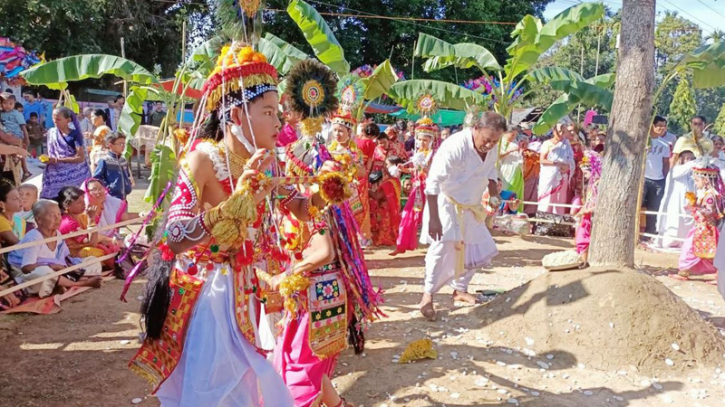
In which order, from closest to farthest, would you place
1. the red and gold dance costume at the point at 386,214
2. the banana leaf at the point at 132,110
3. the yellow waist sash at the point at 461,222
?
the yellow waist sash at the point at 461,222
the banana leaf at the point at 132,110
the red and gold dance costume at the point at 386,214

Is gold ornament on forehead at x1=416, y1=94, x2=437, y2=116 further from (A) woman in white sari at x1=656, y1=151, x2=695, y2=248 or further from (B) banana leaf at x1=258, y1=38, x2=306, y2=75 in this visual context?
(A) woman in white sari at x1=656, y1=151, x2=695, y2=248

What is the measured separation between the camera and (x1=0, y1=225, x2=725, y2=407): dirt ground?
156 inches

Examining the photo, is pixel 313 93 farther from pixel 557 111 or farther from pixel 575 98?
pixel 557 111

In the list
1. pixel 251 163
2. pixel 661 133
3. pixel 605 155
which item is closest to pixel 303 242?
Answer: pixel 251 163

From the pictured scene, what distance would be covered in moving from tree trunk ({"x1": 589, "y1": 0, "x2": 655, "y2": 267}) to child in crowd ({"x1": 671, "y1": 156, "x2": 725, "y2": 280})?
9.25ft

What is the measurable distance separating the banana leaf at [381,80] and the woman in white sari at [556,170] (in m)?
3.20

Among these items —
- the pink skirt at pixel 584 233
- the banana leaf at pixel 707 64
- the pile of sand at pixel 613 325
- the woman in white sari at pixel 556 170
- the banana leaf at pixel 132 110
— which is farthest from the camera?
the woman in white sari at pixel 556 170

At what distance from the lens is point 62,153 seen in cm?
754

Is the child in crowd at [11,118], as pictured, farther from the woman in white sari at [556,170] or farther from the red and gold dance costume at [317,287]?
the woman in white sari at [556,170]

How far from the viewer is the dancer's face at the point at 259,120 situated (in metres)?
2.67

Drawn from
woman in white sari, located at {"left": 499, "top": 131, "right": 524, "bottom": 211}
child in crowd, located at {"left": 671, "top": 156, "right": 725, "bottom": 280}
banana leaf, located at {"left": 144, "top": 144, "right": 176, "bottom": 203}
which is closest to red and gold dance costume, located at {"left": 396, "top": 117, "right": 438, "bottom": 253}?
woman in white sari, located at {"left": 499, "top": 131, "right": 524, "bottom": 211}

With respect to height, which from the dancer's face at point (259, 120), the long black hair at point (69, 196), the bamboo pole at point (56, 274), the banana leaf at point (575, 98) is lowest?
the bamboo pole at point (56, 274)

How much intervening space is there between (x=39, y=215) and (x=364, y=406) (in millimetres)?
3934

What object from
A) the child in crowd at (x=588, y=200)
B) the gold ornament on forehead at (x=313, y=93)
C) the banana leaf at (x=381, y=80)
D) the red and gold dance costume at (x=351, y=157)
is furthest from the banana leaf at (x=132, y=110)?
the child in crowd at (x=588, y=200)
